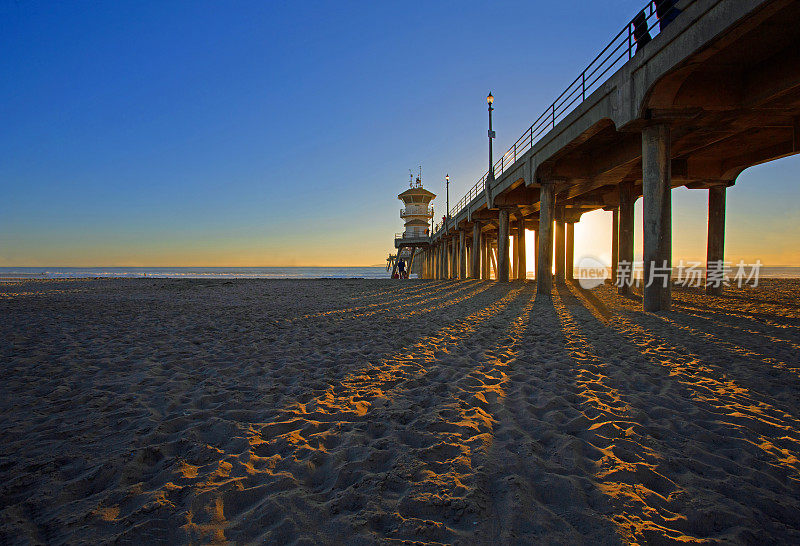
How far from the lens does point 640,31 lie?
9.85 metres

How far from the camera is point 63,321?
9500 millimetres

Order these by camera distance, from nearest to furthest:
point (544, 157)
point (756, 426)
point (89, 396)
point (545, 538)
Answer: point (545, 538)
point (756, 426)
point (89, 396)
point (544, 157)

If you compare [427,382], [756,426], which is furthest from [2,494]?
[756,426]

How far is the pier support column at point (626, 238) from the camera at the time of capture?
17.4 meters

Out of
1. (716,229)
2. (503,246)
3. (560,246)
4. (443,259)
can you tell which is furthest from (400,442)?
(443,259)

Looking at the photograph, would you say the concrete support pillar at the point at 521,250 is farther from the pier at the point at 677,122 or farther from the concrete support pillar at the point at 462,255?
the pier at the point at 677,122

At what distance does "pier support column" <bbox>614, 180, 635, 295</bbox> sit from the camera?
17.4 metres

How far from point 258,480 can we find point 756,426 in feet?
14.8

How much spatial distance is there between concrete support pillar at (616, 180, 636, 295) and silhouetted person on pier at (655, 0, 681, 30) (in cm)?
964

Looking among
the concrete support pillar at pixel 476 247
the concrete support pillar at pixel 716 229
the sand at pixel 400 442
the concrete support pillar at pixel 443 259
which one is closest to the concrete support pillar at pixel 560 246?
the concrete support pillar at pixel 476 247

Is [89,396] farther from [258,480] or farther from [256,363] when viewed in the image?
[258,480]

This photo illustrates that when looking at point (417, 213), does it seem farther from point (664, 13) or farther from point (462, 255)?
point (664, 13)

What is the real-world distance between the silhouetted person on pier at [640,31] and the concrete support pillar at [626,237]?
29.5 feet

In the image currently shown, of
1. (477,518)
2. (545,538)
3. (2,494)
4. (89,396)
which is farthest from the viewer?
(89,396)
